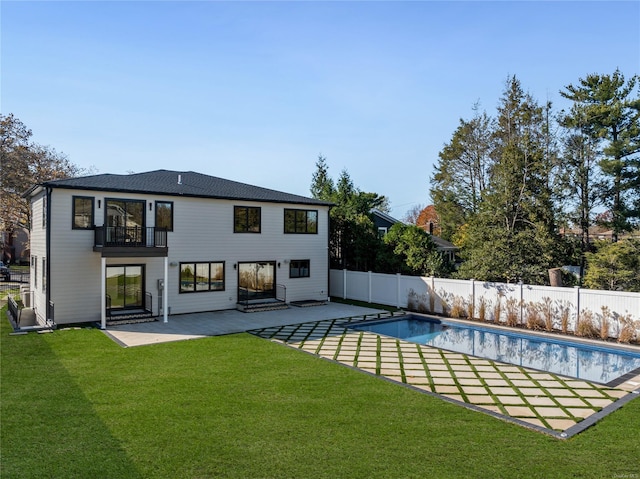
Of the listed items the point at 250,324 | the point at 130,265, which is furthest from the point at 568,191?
the point at 130,265

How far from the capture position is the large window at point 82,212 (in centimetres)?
1376

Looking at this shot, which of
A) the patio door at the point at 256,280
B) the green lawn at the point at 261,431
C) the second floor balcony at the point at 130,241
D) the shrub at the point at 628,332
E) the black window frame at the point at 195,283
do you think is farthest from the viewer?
the patio door at the point at 256,280

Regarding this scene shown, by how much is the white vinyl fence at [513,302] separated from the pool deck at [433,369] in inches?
98.3

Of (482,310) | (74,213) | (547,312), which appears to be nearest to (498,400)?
(547,312)

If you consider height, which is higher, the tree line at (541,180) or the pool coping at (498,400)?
the tree line at (541,180)

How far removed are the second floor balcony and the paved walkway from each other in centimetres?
238

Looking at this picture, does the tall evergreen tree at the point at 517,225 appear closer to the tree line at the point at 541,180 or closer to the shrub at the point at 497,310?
the tree line at the point at 541,180

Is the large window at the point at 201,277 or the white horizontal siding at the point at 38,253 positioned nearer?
the white horizontal siding at the point at 38,253

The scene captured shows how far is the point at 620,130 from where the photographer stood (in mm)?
23031

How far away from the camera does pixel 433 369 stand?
30.2ft

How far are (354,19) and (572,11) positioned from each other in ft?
19.1

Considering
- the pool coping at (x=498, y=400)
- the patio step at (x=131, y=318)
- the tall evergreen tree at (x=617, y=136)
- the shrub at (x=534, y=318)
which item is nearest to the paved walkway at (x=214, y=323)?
the patio step at (x=131, y=318)

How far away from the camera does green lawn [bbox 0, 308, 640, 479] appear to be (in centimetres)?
489

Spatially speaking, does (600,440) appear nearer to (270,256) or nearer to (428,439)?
(428,439)
